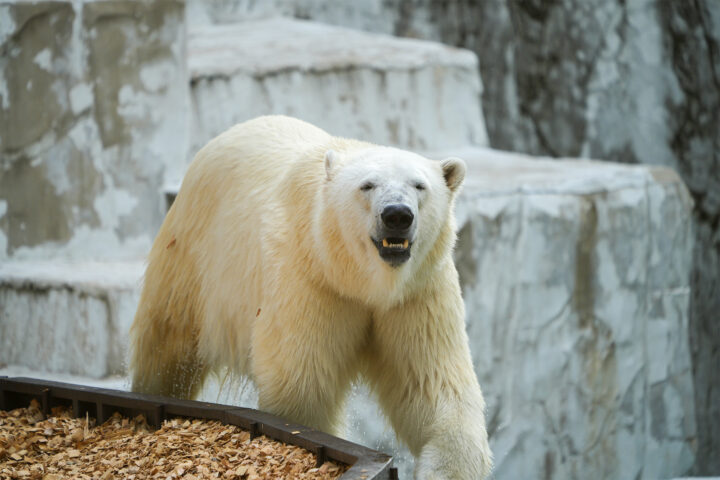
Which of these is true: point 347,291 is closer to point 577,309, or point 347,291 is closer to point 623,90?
point 577,309

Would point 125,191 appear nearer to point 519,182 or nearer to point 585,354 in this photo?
point 519,182

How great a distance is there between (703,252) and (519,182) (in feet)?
12.0

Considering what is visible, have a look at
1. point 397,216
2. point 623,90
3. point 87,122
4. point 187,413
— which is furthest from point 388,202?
point 623,90

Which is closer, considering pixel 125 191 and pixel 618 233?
pixel 125 191

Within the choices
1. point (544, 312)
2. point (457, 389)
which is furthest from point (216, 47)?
point (457, 389)

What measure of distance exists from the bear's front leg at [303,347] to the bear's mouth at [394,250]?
1.04 feet

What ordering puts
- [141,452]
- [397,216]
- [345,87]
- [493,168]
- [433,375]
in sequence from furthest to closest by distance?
[345,87] < [493,168] < [433,375] < [141,452] < [397,216]

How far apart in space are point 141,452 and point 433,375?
2.82 feet

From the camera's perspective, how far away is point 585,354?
6492 mm

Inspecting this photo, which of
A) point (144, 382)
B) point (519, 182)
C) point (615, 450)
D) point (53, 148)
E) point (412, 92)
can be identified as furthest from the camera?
point (412, 92)

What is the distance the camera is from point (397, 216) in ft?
8.07

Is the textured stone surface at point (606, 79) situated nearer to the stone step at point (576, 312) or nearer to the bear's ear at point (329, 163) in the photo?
the stone step at point (576, 312)

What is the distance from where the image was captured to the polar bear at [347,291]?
262cm

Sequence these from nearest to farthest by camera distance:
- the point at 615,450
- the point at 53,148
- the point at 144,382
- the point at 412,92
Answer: the point at 144,382
the point at 53,148
the point at 615,450
the point at 412,92
